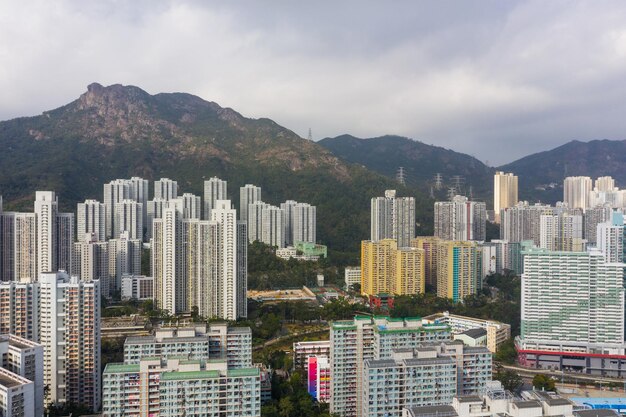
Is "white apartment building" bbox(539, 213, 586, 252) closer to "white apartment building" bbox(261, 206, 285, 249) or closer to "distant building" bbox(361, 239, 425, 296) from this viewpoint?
"distant building" bbox(361, 239, 425, 296)

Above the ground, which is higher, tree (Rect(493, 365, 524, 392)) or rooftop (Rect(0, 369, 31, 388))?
rooftop (Rect(0, 369, 31, 388))

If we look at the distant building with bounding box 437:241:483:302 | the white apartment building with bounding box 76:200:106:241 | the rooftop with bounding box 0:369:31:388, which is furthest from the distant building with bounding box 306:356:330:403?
the white apartment building with bounding box 76:200:106:241

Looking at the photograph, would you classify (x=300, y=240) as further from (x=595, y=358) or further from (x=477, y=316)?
(x=595, y=358)

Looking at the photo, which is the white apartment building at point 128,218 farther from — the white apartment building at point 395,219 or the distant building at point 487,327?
the distant building at point 487,327

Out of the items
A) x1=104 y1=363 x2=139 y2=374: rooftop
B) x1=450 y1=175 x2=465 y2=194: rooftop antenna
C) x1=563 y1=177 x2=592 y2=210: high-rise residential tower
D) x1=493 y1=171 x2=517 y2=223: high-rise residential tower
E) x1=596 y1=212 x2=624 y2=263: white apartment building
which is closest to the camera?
x1=104 y1=363 x2=139 y2=374: rooftop

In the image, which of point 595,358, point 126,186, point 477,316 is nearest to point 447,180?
point 126,186

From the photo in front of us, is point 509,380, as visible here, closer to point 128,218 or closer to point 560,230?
point 560,230
